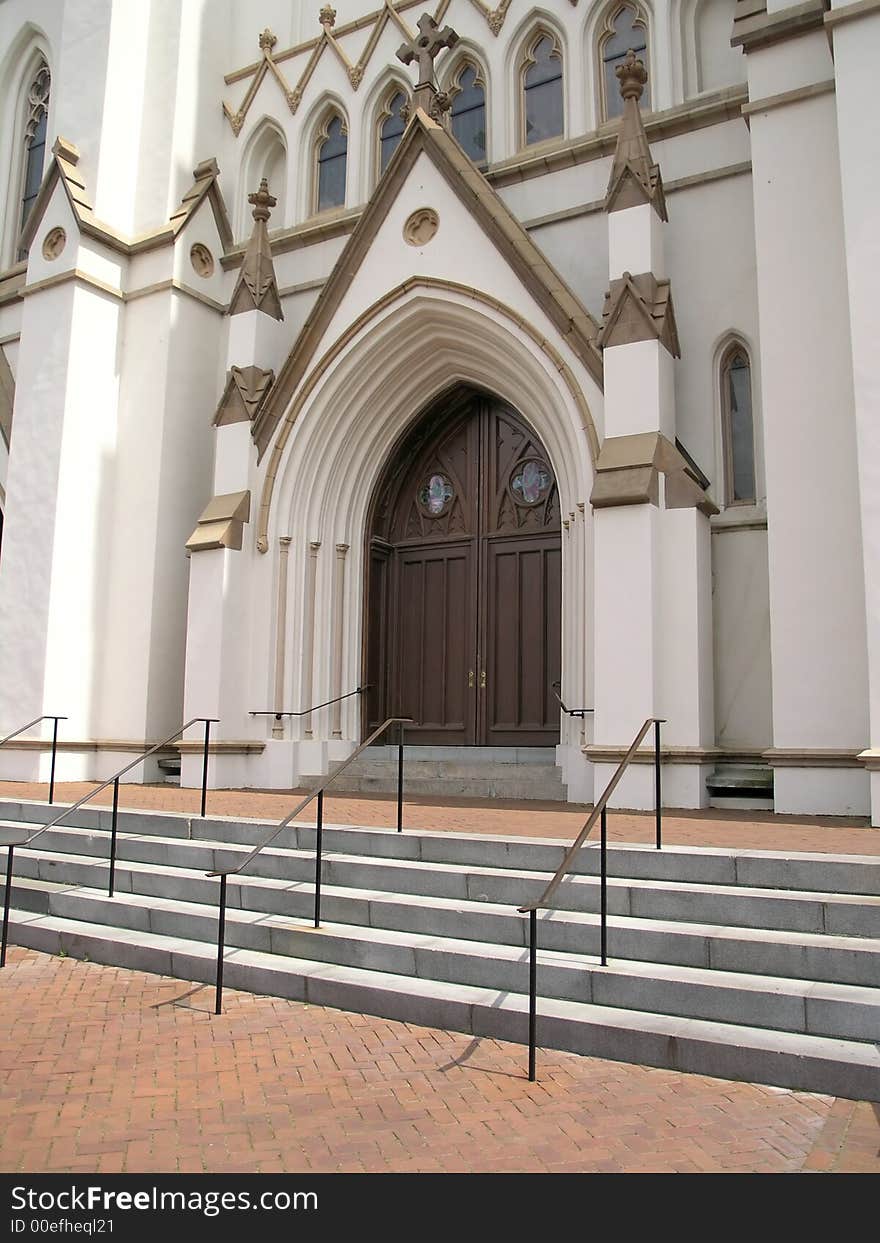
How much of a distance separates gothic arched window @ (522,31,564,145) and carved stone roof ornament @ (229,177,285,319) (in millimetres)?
3672

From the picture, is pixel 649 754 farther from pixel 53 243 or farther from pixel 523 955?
pixel 53 243

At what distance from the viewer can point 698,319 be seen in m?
11.0

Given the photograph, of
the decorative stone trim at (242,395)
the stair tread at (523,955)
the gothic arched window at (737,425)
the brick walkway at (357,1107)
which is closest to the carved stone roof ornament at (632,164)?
the gothic arched window at (737,425)

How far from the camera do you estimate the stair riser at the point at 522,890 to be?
5.26m

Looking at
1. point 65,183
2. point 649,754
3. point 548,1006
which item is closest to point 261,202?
point 65,183

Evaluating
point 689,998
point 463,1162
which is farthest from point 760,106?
point 463,1162

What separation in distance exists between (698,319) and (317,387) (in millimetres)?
4672

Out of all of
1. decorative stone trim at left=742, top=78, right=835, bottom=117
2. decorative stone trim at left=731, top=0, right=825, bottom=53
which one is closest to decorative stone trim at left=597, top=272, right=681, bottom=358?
decorative stone trim at left=742, top=78, right=835, bottom=117

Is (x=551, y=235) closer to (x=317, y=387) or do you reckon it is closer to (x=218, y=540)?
(x=317, y=387)

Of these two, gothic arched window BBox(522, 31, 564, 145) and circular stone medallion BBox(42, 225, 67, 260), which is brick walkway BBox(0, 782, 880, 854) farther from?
gothic arched window BBox(522, 31, 564, 145)

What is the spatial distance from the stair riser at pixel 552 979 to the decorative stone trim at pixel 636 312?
6.65m

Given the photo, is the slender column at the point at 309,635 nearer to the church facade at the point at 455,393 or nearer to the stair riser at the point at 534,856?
the church facade at the point at 455,393

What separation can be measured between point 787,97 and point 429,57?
15.7 feet

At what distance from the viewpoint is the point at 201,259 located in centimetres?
1456
